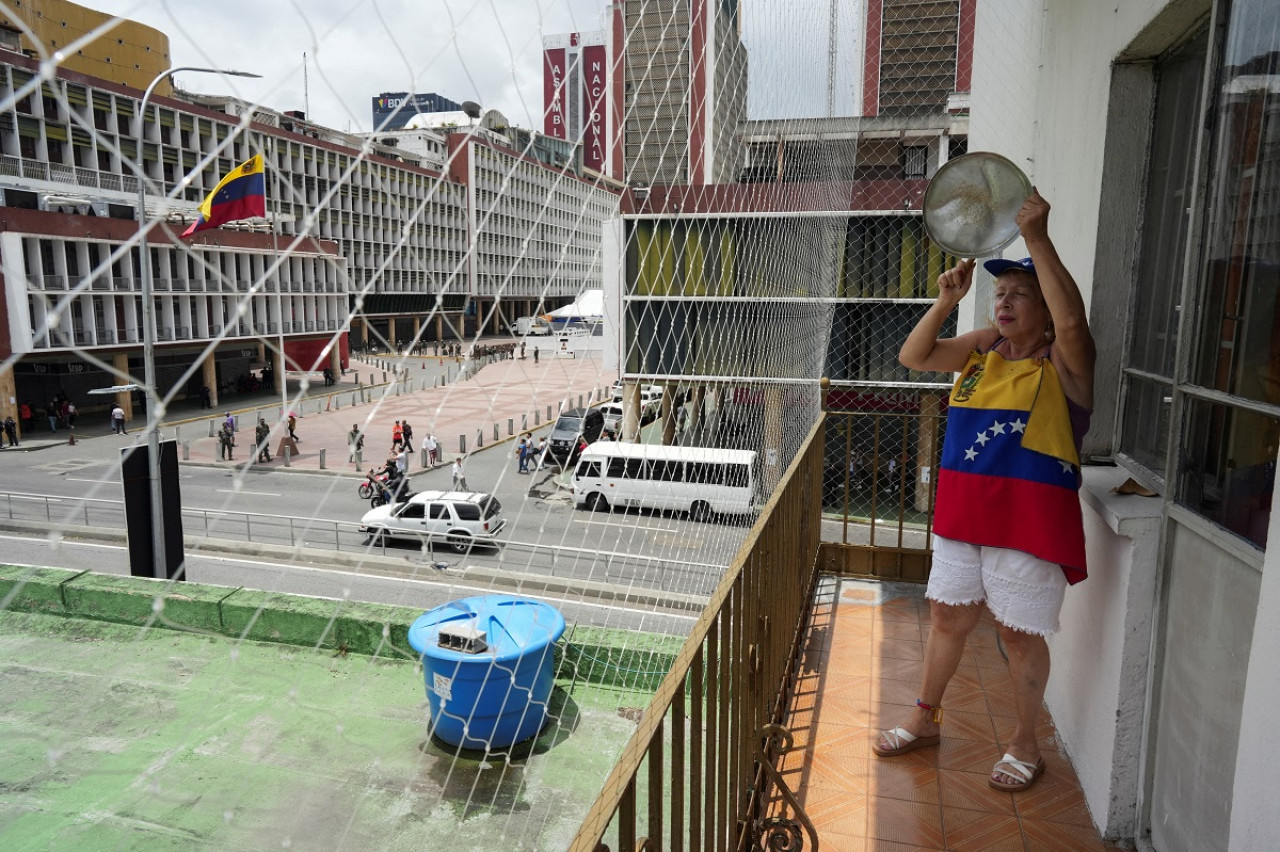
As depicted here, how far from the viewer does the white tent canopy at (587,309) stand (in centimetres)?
247

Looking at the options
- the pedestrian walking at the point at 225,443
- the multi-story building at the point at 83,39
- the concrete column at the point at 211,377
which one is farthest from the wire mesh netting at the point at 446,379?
the concrete column at the point at 211,377

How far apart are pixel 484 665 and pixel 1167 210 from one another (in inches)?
151

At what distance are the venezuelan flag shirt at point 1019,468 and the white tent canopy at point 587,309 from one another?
118cm

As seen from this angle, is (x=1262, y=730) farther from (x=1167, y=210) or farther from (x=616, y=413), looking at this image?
(x=616, y=413)

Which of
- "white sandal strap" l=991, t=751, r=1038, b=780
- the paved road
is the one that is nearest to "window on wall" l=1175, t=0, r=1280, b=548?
"white sandal strap" l=991, t=751, r=1038, b=780

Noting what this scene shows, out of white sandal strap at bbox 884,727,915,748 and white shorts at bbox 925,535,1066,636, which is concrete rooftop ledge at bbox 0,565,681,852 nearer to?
white sandal strap at bbox 884,727,915,748

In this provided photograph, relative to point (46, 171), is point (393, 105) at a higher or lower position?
lower

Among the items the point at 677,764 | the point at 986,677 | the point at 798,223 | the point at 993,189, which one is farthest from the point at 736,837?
the point at 798,223

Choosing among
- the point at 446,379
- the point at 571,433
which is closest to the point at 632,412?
the point at 571,433

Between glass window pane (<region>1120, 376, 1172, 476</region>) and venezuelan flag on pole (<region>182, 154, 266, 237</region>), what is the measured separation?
13.8 ft

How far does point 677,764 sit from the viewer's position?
46.3 inches

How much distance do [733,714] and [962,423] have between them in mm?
873

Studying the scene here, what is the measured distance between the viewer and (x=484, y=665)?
443 centimetres

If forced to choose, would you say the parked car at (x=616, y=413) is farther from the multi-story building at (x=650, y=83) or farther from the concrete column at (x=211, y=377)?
the concrete column at (x=211, y=377)
